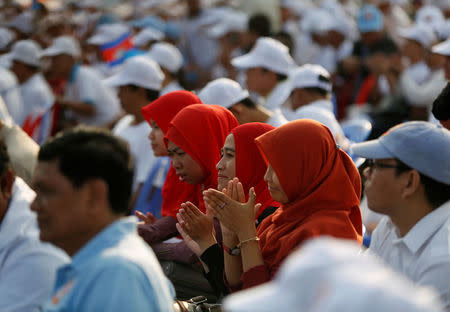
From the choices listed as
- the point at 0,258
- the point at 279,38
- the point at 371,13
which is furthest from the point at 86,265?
the point at 371,13

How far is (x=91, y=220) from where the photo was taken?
2111mm

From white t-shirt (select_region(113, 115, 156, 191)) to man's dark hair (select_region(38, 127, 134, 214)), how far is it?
11.1 feet

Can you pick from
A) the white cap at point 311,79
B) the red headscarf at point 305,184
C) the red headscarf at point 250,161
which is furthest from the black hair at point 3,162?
the white cap at point 311,79

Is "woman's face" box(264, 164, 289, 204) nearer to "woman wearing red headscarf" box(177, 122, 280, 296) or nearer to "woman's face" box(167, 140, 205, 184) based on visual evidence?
→ "woman wearing red headscarf" box(177, 122, 280, 296)

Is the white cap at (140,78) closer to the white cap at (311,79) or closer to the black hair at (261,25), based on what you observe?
the white cap at (311,79)

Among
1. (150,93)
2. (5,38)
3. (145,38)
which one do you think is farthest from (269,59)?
(5,38)

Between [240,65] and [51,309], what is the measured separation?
4.84 m

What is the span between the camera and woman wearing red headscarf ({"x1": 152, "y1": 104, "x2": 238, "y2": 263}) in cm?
396

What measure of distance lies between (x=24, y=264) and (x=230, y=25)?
8.76 metres

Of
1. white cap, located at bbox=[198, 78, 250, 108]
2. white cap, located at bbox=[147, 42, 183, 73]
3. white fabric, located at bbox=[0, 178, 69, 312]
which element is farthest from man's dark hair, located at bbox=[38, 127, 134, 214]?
white cap, located at bbox=[147, 42, 183, 73]

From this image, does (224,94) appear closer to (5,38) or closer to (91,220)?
(91,220)

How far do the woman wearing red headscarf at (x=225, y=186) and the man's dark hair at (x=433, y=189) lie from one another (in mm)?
879

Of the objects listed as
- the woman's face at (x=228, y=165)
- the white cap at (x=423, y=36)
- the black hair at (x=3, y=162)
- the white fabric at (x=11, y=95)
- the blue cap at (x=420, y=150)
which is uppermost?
the blue cap at (x=420, y=150)

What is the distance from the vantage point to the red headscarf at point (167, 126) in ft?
13.5
